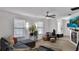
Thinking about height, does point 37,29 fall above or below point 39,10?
below

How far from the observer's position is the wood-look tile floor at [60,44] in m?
1.15

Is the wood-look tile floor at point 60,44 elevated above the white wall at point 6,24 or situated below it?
below

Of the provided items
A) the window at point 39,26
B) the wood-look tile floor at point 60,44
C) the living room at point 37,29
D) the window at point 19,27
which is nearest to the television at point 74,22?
the living room at point 37,29

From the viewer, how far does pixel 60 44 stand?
3.91 ft

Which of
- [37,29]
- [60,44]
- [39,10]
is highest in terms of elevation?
[39,10]

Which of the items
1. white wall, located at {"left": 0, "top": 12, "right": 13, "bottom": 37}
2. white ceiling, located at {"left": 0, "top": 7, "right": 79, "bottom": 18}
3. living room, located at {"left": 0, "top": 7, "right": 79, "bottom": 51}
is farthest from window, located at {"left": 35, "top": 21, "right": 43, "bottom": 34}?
white wall, located at {"left": 0, "top": 12, "right": 13, "bottom": 37}

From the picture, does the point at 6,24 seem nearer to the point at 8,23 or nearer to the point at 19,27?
the point at 8,23

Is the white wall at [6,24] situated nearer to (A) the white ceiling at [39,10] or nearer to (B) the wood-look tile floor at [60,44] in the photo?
(A) the white ceiling at [39,10]

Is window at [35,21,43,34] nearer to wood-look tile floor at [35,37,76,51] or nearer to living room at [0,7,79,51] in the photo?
living room at [0,7,79,51]

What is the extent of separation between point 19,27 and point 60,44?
59 centimetres

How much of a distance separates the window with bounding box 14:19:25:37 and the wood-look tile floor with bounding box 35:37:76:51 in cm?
25

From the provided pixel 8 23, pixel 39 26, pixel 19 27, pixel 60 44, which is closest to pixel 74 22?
pixel 60 44
